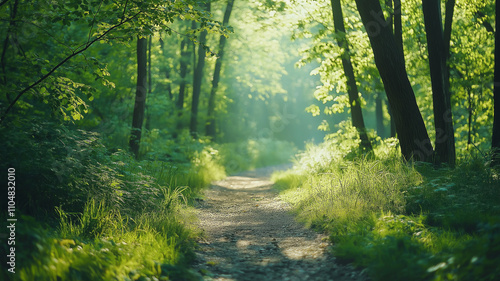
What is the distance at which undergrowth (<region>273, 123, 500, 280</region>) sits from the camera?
350 cm

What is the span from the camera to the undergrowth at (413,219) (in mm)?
3502

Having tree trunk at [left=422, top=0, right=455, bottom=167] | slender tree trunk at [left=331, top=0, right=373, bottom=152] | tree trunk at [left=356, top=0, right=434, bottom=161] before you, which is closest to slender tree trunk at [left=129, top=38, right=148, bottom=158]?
slender tree trunk at [left=331, top=0, right=373, bottom=152]

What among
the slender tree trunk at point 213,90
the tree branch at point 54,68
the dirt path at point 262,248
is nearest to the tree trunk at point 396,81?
the dirt path at point 262,248

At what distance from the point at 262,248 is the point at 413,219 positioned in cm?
211

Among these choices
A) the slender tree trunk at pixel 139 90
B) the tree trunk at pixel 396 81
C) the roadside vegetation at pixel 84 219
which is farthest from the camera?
the slender tree trunk at pixel 139 90

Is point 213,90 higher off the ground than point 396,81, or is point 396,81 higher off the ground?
point 213,90

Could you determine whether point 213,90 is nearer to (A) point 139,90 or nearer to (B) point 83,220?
(A) point 139,90

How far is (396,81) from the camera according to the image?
311 inches

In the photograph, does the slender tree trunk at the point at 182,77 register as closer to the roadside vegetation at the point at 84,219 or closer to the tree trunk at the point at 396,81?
the tree trunk at the point at 396,81

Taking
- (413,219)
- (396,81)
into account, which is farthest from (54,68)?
(396,81)

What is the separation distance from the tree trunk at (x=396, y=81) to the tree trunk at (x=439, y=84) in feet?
1.97

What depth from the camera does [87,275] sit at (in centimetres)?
355

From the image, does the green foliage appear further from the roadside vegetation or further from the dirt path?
the roadside vegetation

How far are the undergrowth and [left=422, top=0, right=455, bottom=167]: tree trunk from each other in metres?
1.12
